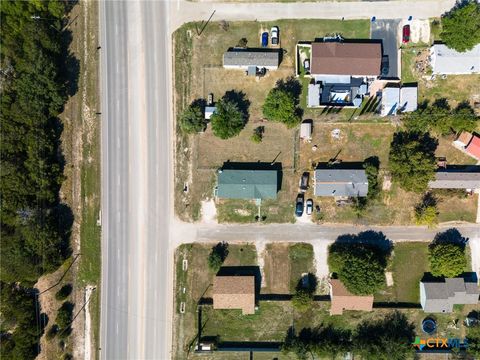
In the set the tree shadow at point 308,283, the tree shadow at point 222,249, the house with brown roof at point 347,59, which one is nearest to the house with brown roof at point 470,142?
the house with brown roof at point 347,59

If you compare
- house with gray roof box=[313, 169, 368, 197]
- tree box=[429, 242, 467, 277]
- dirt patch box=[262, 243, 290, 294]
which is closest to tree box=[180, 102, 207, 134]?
house with gray roof box=[313, 169, 368, 197]

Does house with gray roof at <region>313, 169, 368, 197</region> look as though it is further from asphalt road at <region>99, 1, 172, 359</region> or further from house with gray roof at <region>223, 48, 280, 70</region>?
asphalt road at <region>99, 1, 172, 359</region>

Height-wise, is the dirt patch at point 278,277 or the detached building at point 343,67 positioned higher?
the detached building at point 343,67

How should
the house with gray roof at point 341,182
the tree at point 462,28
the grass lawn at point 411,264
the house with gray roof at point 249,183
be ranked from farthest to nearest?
the grass lawn at point 411,264, the house with gray roof at point 249,183, the house with gray roof at point 341,182, the tree at point 462,28

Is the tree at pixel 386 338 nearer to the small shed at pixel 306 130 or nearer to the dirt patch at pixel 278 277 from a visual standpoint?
the dirt patch at pixel 278 277

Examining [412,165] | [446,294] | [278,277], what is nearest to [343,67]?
[412,165]

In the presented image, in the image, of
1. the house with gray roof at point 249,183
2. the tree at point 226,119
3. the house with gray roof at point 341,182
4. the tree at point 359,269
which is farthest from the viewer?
the house with gray roof at point 249,183
